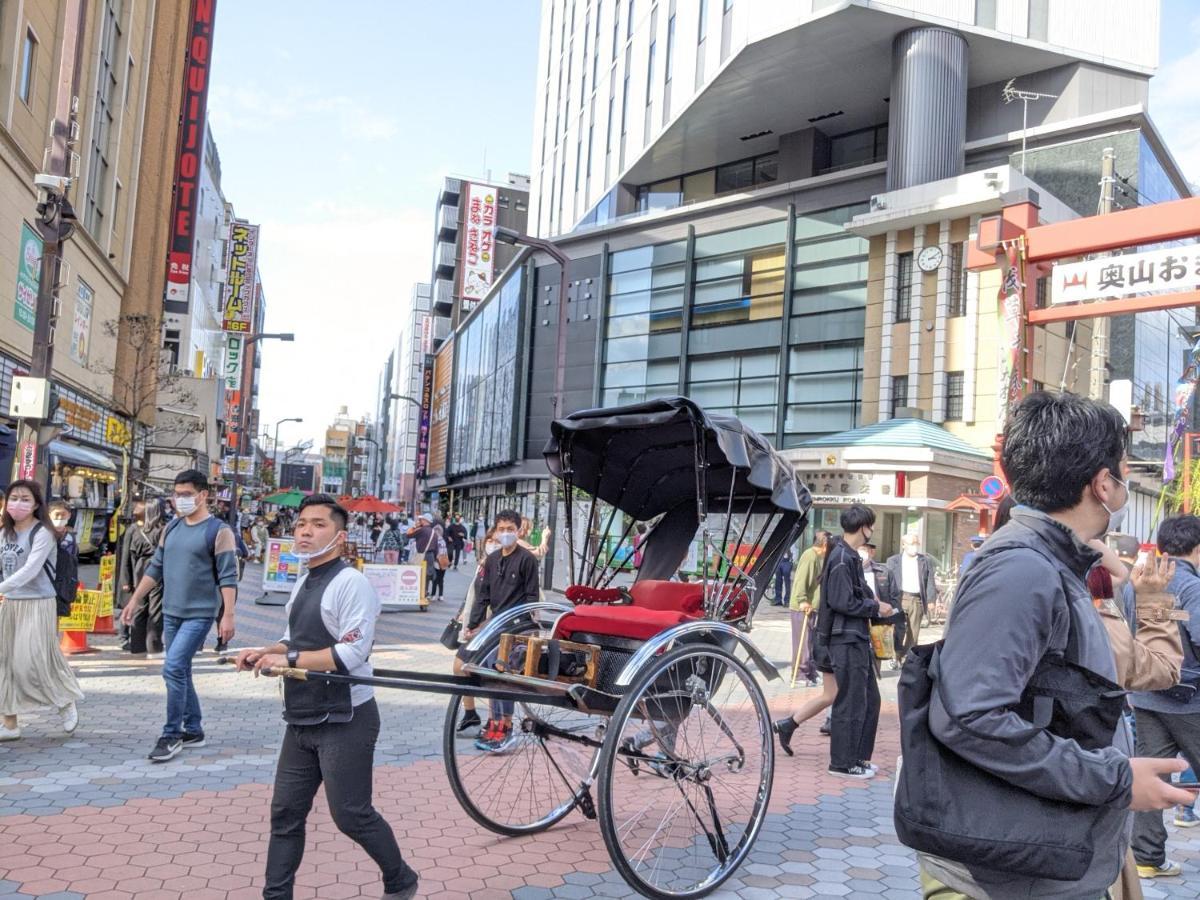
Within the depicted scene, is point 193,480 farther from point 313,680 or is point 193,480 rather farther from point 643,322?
point 643,322

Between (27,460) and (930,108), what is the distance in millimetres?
26473

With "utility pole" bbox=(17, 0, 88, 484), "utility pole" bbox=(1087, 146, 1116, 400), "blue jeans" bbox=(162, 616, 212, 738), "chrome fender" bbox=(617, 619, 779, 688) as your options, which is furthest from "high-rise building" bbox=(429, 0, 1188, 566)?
"chrome fender" bbox=(617, 619, 779, 688)

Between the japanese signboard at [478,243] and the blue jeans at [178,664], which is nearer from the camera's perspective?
the blue jeans at [178,664]

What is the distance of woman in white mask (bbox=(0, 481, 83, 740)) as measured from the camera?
260 inches

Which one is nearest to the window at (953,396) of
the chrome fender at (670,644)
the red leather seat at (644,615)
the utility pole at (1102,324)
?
the utility pole at (1102,324)

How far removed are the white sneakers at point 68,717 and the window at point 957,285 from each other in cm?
2489

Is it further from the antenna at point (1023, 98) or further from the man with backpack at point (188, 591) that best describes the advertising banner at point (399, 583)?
the antenna at point (1023, 98)

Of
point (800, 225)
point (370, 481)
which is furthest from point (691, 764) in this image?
point (370, 481)

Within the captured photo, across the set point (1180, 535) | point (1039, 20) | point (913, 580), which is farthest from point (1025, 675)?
point (1039, 20)

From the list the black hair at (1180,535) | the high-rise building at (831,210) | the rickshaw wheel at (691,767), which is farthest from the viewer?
the high-rise building at (831,210)

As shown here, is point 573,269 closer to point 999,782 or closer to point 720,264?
point 720,264

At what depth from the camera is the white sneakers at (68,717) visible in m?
6.95

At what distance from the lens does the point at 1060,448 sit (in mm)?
2074

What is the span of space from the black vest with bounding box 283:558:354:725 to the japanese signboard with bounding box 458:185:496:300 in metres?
63.3
